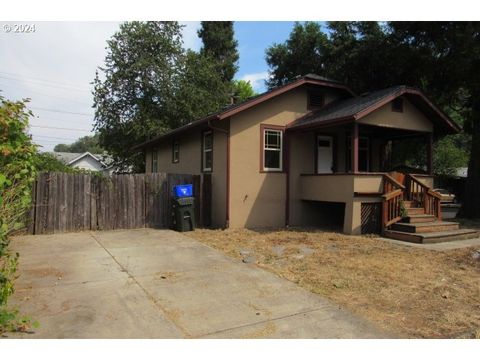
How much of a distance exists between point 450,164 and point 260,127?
31229mm

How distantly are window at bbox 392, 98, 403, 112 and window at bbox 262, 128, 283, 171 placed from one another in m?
3.62

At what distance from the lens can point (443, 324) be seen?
438 cm

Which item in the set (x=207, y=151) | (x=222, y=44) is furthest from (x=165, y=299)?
(x=222, y=44)

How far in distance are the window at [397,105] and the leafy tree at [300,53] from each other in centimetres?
995

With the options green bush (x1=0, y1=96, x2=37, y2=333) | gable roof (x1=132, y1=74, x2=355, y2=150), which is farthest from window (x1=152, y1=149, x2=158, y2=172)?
green bush (x1=0, y1=96, x2=37, y2=333)

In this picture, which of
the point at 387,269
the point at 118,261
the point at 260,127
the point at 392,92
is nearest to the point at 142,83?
A: the point at 260,127

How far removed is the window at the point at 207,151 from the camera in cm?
1305

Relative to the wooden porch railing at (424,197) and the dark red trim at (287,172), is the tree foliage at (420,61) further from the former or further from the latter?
the dark red trim at (287,172)

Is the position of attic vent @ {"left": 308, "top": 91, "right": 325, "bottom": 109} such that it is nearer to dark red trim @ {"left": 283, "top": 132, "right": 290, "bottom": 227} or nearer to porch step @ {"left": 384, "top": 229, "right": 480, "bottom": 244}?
dark red trim @ {"left": 283, "top": 132, "right": 290, "bottom": 227}

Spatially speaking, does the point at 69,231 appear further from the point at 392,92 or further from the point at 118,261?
the point at 392,92

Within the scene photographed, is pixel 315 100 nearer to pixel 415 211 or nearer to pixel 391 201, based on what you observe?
pixel 391 201

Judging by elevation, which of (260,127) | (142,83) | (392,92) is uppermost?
(142,83)

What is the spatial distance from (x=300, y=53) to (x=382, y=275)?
19.5 meters

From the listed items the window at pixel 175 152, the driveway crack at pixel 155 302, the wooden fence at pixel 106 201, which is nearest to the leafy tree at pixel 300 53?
the window at pixel 175 152
